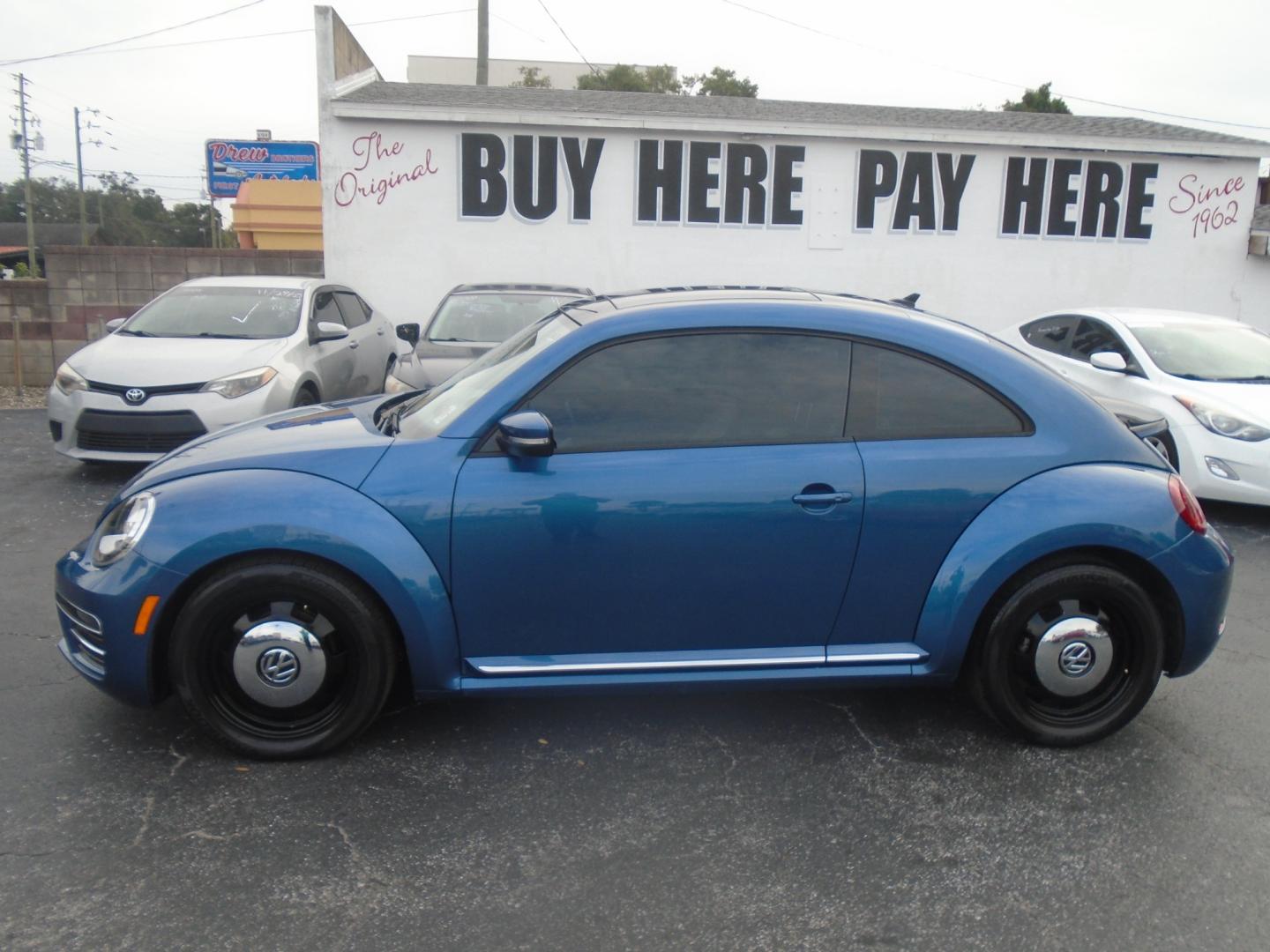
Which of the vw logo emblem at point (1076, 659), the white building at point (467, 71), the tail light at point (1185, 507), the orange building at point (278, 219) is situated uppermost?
the white building at point (467, 71)

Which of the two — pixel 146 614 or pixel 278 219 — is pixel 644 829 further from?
pixel 278 219

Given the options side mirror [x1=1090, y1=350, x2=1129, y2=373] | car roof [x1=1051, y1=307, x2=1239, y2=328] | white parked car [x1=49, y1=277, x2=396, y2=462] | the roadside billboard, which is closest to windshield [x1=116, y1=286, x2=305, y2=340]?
white parked car [x1=49, y1=277, x2=396, y2=462]

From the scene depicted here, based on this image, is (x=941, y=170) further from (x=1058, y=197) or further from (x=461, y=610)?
(x=461, y=610)

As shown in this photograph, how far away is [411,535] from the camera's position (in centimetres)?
334

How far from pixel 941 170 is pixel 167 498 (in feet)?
39.8

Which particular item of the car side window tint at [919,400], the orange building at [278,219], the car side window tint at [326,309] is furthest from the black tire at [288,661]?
the orange building at [278,219]

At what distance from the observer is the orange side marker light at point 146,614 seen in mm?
3316

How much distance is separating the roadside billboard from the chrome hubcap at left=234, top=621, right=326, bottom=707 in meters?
36.0

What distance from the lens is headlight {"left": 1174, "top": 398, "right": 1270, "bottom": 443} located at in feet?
22.5

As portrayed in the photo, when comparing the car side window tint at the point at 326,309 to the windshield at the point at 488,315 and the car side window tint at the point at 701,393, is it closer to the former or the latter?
the windshield at the point at 488,315

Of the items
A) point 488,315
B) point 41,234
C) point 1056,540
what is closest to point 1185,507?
point 1056,540

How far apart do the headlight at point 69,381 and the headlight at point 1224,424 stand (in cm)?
779

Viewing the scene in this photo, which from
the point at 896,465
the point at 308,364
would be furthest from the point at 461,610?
the point at 308,364

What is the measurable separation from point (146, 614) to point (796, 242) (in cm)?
1131
